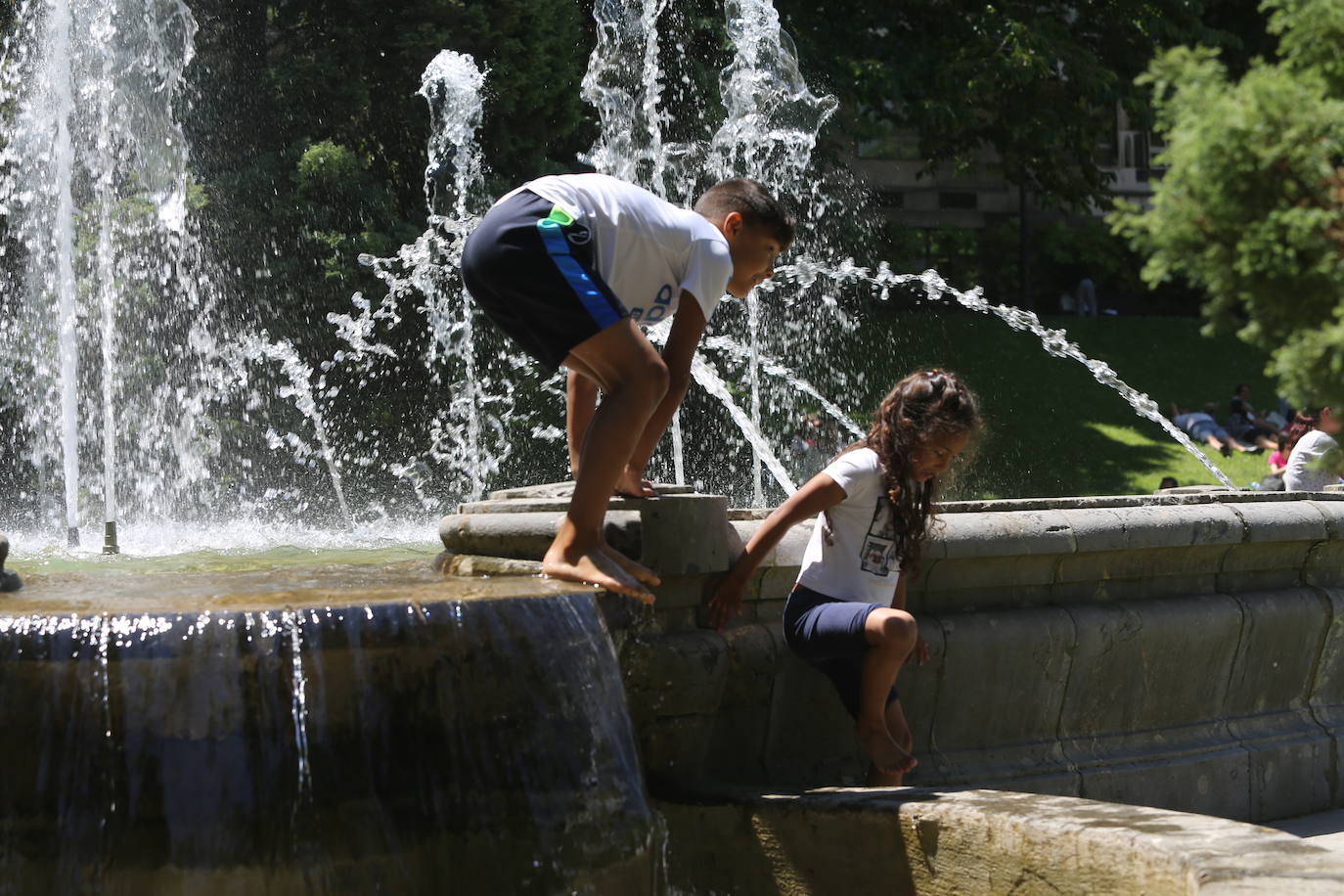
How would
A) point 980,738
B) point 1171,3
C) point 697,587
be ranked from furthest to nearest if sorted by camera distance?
point 1171,3, point 980,738, point 697,587

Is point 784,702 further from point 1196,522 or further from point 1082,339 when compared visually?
point 1082,339

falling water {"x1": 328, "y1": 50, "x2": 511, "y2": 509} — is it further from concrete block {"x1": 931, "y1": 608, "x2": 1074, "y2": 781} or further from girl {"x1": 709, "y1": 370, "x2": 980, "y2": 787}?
girl {"x1": 709, "y1": 370, "x2": 980, "y2": 787}

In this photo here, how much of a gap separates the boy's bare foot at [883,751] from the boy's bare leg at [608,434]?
2.60 ft

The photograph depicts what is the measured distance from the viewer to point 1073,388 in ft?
65.9

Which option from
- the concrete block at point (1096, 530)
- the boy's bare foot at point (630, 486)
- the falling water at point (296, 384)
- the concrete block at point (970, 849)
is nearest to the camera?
the concrete block at point (970, 849)

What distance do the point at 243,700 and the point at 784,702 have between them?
1558mm

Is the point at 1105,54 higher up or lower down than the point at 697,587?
higher up

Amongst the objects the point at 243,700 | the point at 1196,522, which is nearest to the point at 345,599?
the point at 243,700

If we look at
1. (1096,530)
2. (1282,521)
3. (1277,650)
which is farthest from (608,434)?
(1277,650)

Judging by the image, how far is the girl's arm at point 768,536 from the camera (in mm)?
4309

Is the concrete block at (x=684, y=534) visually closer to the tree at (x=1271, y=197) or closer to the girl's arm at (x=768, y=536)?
the girl's arm at (x=768, y=536)

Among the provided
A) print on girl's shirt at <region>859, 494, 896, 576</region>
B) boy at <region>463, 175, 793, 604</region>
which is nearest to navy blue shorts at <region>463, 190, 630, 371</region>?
boy at <region>463, 175, 793, 604</region>

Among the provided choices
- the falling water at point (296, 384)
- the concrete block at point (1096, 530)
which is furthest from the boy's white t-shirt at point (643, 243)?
the falling water at point (296, 384)

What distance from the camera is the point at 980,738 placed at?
495cm
